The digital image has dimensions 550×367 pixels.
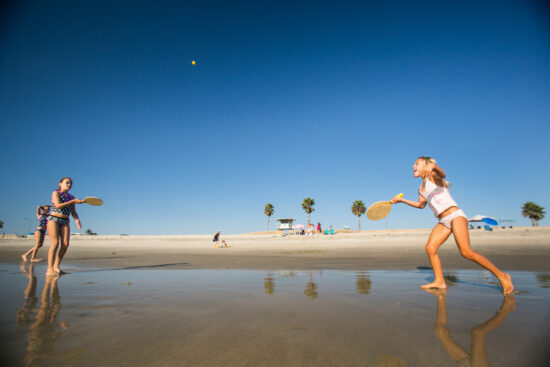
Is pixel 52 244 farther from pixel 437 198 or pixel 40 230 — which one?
pixel 437 198

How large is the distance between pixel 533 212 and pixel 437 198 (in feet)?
311

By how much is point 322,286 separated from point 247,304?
5.10ft

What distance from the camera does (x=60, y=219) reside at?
5746mm

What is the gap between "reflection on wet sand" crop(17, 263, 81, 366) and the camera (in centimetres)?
155

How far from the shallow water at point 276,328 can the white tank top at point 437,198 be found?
4.06ft

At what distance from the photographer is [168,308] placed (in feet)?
9.00

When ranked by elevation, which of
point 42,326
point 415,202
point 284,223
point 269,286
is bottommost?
point 269,286

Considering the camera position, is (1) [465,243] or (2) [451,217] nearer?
(1) [465,243]

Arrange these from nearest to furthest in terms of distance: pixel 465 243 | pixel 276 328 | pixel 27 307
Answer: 1. pixel 276 328
2. pixel 27 307
3. pixel 465 243

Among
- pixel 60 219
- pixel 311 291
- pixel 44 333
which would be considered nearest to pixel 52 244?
pixel 60 219

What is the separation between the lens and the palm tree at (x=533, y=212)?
2685 inches

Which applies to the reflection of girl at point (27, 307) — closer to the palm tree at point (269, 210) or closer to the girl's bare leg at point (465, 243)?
the girl's bare leg at point (465, 243)

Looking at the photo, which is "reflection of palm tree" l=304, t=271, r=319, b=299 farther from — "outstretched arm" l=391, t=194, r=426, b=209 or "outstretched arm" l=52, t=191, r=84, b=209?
"outstretched arm" l=52, t=191, r=84, b=209

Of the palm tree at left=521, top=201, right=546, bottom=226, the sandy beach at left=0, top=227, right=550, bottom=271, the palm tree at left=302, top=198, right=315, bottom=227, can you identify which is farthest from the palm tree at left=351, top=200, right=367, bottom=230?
the sandy beach at left=0, top=227, right=550, bottom=271
